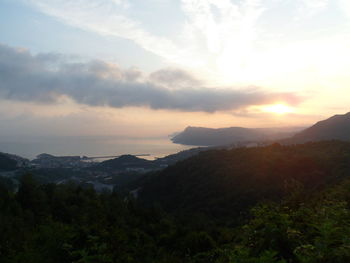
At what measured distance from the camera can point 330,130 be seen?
86812 mm

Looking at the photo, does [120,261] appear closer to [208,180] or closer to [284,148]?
[208,180]

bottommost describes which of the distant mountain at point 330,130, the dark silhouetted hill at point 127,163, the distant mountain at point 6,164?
the dark silhouetted hill at point 127,163

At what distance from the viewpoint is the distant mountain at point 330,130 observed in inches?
3211

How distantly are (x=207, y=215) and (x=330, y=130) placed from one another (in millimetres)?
67504

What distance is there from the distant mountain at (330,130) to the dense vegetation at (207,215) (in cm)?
2896

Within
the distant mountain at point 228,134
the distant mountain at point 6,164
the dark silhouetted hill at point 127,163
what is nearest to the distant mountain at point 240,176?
the dark silhouetted hill at point 127,163

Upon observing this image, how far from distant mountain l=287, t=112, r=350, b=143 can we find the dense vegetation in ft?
95.0

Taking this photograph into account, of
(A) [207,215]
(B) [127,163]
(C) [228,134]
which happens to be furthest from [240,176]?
(C) [228,134]

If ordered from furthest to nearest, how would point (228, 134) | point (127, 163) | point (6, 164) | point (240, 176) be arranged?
point (228, 134)
point (127, 163)
point (6, 164)
point (240, 176)

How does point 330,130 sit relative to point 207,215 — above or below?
above

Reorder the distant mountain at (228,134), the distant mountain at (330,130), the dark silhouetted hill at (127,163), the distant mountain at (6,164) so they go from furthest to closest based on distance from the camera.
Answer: the distant mountain at (228,134) → the dark silhouetted hill at (127,163) → the distant mountain at (6,164) → the distant mountain at (330,130)

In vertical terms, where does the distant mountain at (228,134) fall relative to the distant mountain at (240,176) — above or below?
above

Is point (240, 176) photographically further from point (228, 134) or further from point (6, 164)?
point (228, 134)

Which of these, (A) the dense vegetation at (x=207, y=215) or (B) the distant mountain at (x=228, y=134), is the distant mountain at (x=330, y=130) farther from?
(B) the distant mountain at (x=228, y=134)
